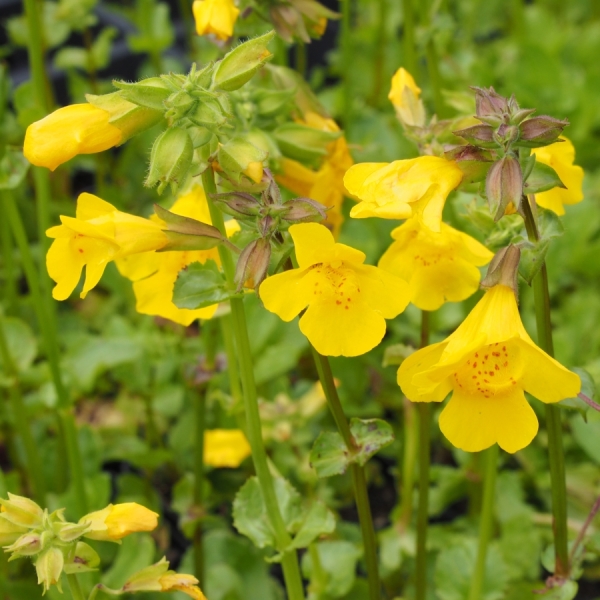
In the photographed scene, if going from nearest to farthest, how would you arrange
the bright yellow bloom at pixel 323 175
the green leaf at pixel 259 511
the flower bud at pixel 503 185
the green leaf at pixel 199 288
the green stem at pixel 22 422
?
the flower bud at pixel 503 185 < the green leaf at pixel 199 288 < the green leaf at pixel 259 511 < the bright yellow bloom at pixel 323 175 < the green stem at pixel 22 422

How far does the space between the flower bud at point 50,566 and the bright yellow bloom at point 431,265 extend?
1.52 feet

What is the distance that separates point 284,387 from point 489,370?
0.85m

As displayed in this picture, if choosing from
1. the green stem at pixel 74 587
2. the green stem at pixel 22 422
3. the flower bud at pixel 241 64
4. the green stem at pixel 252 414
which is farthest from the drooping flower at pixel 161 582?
the green stem at pixel 22 422

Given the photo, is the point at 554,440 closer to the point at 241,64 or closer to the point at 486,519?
the point at 486,519

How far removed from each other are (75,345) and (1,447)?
0.47 metres

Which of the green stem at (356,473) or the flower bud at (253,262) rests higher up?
the flower bud at (253,262)

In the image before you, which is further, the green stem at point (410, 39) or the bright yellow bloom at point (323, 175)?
the green stem at point (410, 39)

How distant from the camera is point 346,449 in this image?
943 millimetres

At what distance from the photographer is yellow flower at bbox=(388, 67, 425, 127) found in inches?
40.0

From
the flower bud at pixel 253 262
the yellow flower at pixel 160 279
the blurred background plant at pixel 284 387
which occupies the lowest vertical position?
the blurred background plant at pixel 284 387

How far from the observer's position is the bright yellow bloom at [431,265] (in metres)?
0.94

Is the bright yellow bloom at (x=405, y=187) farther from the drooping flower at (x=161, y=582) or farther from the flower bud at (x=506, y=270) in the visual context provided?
the drooping flower at (x=161, y=582)

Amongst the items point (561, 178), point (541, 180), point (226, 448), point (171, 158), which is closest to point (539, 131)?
point (541, 180)

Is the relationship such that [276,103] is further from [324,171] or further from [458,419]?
[458,419]
